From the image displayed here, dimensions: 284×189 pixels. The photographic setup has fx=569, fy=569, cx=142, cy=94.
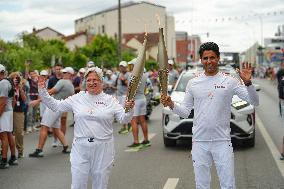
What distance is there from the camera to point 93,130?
571cm

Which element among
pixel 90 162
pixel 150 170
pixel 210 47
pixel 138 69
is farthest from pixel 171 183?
pixel 138 69

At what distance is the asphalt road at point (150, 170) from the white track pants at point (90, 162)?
256 centimetres

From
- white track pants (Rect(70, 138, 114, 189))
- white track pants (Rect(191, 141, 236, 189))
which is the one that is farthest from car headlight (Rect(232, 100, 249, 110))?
white track pants (Rect(70, 138, 114, 189))

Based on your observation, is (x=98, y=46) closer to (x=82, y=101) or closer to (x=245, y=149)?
(x=245, y=149)

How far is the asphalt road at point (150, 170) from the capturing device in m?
8.40

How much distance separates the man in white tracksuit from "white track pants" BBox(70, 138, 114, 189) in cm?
81

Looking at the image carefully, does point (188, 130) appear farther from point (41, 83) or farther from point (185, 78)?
point (41, 83)

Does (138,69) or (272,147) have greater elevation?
(138,69)

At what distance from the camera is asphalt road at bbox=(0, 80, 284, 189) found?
27.6ft

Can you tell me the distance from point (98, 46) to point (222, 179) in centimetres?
6857

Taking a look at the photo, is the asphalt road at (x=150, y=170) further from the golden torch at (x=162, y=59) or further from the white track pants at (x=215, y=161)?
the golden torch at (x=162, y=59)

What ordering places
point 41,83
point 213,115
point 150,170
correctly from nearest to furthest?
1. point 213,115
2. point 41,83
3. point 150,170

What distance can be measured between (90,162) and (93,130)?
320 mm

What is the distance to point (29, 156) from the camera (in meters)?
11.4
